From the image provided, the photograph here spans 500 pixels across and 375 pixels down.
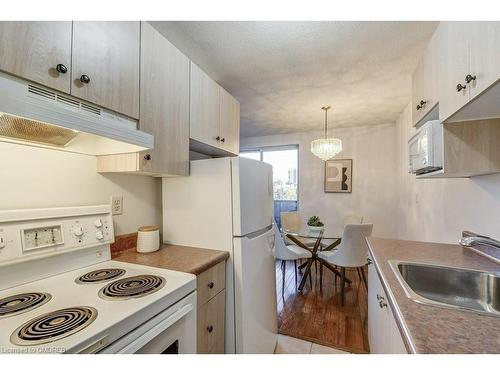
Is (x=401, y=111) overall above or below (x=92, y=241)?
above

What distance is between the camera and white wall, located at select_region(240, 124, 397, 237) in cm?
372

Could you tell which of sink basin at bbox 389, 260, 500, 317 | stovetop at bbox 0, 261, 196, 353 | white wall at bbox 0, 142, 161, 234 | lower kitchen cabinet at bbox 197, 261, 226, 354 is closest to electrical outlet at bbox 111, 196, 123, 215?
white wall at bbox 0, 142, 161, 234

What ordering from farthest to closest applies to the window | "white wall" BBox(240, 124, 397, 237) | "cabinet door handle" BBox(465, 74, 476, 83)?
the window, "white wall" BBox(240, 124, 397, 237), "cabinet door handle" BBox(465, 74, 476, 83)

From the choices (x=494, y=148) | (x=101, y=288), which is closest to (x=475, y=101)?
(x=494, y=148)

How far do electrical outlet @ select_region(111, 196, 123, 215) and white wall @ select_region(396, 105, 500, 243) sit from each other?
7.17 ft

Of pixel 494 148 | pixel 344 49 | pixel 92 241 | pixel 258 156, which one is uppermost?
pixel 344 49

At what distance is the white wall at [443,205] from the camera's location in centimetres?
128

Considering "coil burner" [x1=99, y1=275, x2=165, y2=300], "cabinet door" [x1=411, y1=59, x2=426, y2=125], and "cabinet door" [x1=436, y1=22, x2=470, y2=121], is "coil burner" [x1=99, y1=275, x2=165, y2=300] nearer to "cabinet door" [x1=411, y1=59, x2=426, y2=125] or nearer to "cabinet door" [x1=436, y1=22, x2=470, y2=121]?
"cabinet door" [x1=436, y1=22, x2=470, y2=121]

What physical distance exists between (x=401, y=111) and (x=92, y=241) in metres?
3.81

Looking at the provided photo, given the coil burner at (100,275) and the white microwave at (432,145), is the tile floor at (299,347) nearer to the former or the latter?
the coil burner at (100,275)

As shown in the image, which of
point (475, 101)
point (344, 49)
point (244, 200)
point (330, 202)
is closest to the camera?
point (475, 101)

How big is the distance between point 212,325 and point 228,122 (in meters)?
1.59

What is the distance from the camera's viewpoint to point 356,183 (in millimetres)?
3926
